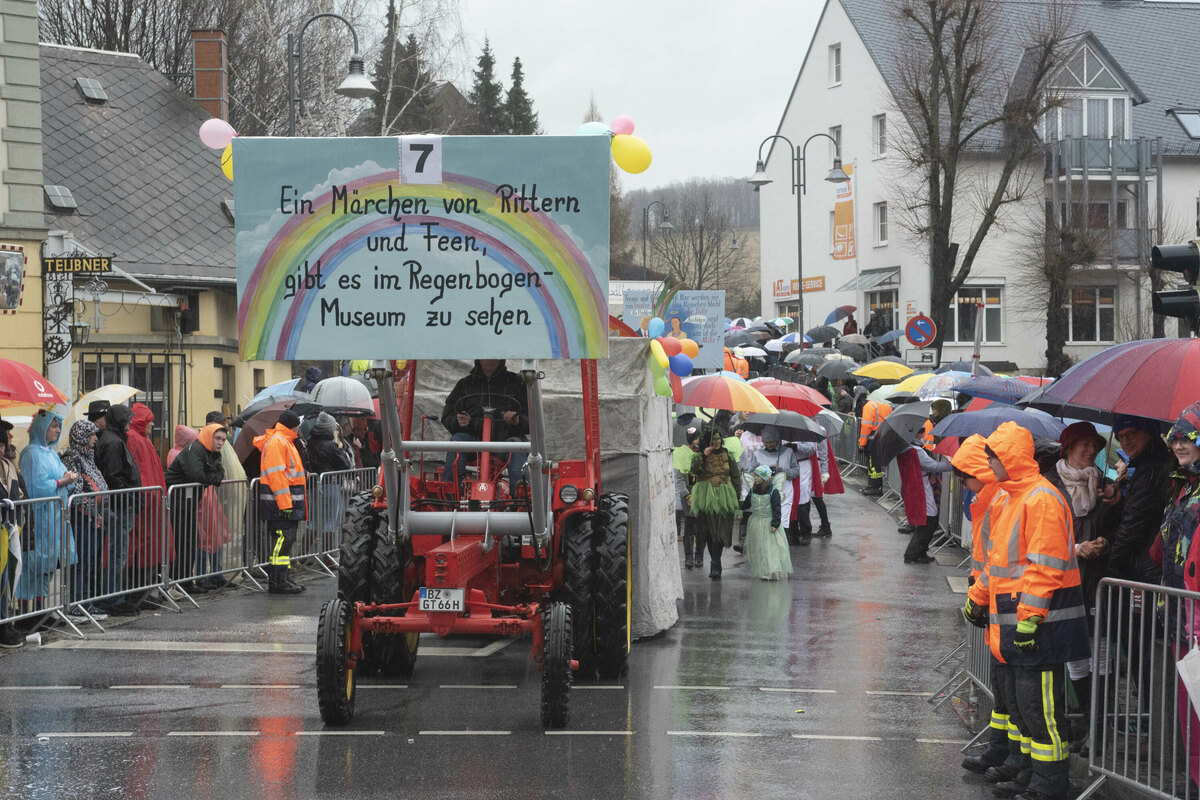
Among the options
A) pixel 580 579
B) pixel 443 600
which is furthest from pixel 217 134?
pixel 580 579

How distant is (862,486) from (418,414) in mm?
17036

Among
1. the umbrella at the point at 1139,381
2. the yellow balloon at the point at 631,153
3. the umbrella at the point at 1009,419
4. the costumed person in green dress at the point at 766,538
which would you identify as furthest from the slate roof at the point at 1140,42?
the yellow balloon at the point at 631,153

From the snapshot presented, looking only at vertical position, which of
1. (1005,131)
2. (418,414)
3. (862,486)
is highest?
(1005,131)

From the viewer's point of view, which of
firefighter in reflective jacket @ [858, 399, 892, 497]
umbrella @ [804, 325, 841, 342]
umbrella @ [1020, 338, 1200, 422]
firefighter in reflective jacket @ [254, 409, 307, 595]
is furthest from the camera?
umbrella @ [804, 325, 841, 342]

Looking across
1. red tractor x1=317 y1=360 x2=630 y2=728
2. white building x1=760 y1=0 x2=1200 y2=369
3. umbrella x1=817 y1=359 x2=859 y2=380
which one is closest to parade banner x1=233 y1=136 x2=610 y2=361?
red tractor x1=317 y1=360 x2=630 y2=728

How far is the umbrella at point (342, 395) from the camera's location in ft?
62.3

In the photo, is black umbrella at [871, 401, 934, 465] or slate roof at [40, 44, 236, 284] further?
slate roof at [40, 44, 236, 284]

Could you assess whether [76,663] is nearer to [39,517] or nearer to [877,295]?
[39,517]

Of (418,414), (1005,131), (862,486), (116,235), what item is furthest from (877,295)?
(418,414)

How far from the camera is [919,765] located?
Answer: 8.20 meters

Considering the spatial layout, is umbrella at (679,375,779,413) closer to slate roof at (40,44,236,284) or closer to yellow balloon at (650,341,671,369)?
yellow balloon at (650,341,671,369)

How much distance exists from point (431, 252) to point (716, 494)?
9.01 metres

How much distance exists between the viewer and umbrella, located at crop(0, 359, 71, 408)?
12.0 m

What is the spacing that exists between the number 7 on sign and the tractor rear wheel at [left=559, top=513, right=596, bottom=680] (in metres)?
3.01
